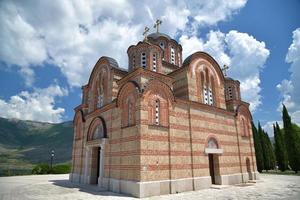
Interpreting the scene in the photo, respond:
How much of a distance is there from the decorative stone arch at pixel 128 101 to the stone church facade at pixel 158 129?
6cm

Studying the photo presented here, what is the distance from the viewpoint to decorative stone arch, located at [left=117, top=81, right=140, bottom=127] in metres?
12.0

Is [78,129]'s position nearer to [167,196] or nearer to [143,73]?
[143,73]

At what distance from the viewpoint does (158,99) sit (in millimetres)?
12359

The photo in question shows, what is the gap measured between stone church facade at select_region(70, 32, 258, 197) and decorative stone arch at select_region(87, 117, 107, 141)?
0.08m

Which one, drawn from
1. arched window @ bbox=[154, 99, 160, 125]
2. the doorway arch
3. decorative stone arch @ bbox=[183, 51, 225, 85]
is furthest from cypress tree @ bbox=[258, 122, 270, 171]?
arched window @ bbox=[154, 99, 160, 125]

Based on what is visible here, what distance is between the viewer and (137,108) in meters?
11.5

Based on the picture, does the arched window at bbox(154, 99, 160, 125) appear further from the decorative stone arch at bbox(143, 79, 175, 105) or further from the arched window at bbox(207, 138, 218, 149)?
the arched window at bbox(207, 138, 218, 149)

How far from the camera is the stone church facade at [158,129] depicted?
11.3m

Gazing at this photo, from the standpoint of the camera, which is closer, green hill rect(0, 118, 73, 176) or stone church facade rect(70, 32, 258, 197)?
stone church facade rect(70, 32, 258, 197)

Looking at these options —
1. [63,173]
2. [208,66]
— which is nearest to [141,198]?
[208,66]

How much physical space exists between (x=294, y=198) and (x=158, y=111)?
7707 millimetres

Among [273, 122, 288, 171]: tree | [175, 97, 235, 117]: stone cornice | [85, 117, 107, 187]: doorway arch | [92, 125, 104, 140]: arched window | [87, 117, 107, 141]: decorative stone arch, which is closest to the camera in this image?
[175, 97, 235, 117]: stone cornice

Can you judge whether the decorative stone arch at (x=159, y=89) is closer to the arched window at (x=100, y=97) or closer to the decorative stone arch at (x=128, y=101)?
the decorative stone arch at (x=128, y=101)

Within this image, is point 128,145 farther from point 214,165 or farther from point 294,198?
point 294,198
